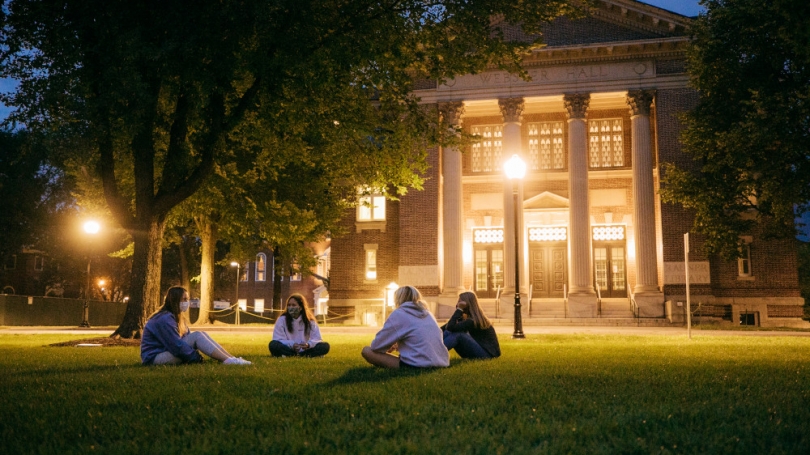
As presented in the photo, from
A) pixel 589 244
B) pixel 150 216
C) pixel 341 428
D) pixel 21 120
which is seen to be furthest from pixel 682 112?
pixel 341 428

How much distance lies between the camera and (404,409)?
5.77m

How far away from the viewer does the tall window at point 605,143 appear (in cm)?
3697

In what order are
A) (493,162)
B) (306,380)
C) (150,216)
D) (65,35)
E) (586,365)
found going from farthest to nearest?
(493,162), (150,216), (65,35), (586,365), (306,380)

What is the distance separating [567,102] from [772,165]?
37.7ft

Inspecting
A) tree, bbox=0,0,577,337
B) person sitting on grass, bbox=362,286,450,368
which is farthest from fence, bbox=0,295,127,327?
person sitting on grass, bbox=362,286,450,368

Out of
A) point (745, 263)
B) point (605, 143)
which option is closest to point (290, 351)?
point (605, 143)

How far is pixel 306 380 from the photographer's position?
7.83 m

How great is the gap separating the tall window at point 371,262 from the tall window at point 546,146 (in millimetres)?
9481

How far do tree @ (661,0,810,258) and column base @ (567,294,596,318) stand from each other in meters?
5.65

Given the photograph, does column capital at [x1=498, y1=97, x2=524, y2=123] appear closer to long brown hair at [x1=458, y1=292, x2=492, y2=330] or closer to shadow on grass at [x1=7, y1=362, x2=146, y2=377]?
long brown hair at [x1=458, y1=292, x2=492, y2=330]

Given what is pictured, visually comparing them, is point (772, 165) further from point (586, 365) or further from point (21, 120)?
point (21, 120)

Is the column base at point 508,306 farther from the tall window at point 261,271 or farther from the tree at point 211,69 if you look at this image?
the tall window at point 261,271

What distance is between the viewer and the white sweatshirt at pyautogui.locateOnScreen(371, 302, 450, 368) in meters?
8.62

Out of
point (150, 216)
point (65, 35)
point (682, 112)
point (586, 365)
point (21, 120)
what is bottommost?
point (586, 365)
